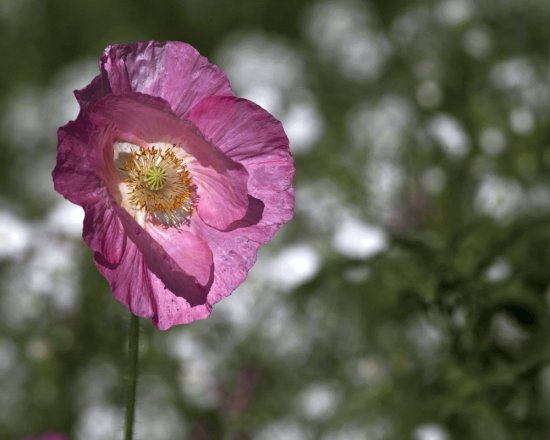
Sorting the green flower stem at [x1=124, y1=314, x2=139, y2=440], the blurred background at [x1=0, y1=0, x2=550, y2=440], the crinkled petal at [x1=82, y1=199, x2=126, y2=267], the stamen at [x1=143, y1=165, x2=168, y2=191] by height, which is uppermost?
the blurred background at [x1=0, y1=0, x2=550, y2=440]

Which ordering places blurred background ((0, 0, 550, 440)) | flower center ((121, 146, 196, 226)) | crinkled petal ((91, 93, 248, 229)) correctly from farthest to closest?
1. blurred background ((0, 0, 550, 440))
2. flower center ((121, 146, 196, 226))
3. crinkled petal ((91, 93, 248, 229))

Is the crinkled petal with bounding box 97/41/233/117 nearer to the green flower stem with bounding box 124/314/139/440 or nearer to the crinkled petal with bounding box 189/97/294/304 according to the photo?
the crinkled petal with bounding box 189/97/294/304

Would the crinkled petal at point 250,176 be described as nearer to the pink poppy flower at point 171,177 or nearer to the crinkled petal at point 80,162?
the pink poppy flower at point 171,177

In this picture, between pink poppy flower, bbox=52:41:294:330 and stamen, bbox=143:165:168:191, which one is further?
stamen, bbox=143:165:168:191

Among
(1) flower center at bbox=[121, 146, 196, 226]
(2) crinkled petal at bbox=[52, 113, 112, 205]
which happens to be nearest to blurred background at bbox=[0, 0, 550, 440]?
(1) flower center at bbox=[121, 146, 196, 226]

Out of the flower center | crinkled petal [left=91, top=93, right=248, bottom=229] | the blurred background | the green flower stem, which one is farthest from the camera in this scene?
the blurred background

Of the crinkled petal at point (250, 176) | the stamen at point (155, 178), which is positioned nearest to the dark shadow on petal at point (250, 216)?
the crinkled petal at point (250, 176)

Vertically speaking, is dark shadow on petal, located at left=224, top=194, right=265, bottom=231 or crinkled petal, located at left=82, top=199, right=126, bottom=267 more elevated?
dark shadow on petal, located at left=224, top=194, right=265, bottom=231

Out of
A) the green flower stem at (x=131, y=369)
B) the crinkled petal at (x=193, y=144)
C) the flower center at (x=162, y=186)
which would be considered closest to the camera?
the green flower stem at (x=131, y=369)
